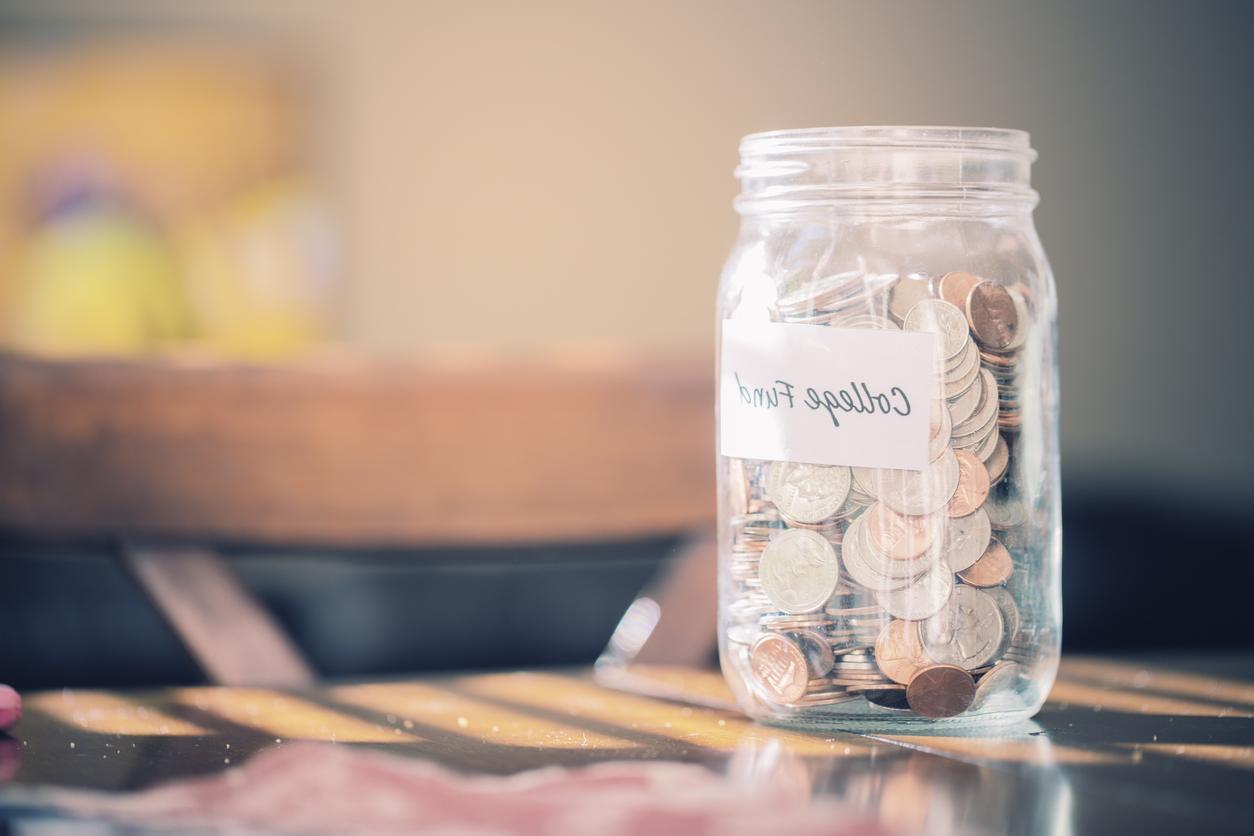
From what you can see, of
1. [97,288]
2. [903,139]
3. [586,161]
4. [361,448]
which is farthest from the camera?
[586,161]

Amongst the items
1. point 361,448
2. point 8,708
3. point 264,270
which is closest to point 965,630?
point 8,708

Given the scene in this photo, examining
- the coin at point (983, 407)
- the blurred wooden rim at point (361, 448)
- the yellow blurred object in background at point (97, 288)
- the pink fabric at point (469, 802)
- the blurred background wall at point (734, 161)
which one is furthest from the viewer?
the blurred background wall at point (734, 161)

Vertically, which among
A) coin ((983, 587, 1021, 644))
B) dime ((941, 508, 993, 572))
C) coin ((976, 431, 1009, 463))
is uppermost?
coin ((976, 431, 1009, 463))

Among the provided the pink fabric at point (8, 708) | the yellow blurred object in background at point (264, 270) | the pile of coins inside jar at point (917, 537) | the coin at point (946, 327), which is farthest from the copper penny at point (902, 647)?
the yellow blurred object in background at point (264, 270)

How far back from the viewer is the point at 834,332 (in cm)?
55

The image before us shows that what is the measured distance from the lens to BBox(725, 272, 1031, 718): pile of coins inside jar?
0.54 m

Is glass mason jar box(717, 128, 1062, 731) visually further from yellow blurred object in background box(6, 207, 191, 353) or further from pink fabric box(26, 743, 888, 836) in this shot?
yellow blurred object in background box(6, 207, 191, 353)

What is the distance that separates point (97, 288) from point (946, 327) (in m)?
3.35

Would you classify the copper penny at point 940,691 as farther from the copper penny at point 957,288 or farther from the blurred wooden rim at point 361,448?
the blurred wooden rim at point 361,448

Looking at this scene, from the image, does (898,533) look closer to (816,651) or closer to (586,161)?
(816,651)

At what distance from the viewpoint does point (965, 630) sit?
0.54 metres

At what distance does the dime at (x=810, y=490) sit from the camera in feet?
1.77

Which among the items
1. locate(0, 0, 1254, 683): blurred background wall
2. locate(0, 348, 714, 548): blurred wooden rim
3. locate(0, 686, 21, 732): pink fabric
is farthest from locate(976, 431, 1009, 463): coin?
locate(0, 0, 1254, 683): blurred background wall

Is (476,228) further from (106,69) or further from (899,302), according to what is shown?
(899,302)
